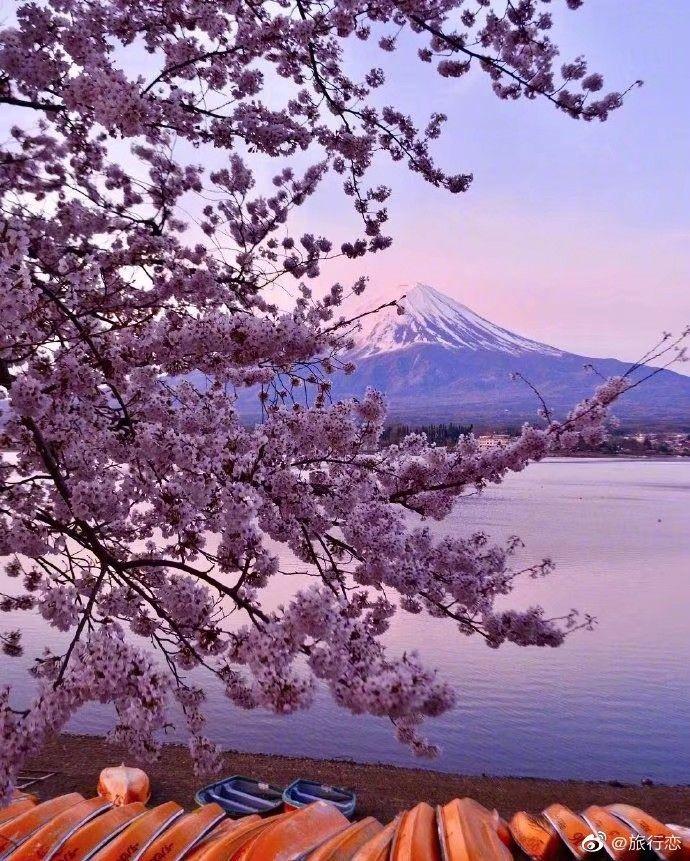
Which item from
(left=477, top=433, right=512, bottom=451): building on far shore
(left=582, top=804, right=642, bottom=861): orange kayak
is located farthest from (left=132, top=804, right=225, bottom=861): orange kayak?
(left=477, top=433, right=512, bottom=451): building on far shore

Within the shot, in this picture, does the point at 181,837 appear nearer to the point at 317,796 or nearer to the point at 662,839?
the point at 662,839

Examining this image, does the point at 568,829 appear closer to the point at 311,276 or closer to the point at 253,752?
the point at 311,276

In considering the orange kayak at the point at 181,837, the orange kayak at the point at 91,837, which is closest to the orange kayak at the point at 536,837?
the orange kayak at the point at 181,837

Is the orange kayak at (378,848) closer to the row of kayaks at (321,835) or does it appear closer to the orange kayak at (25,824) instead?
the row of kayaks at (321,835)

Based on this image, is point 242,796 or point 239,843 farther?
point 242,796

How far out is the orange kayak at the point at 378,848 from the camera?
11.9 ft

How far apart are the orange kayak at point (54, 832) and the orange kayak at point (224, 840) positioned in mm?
814

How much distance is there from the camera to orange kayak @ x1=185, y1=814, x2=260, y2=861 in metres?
4.04

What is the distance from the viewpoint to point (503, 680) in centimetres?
1595

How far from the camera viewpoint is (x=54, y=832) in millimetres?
4441

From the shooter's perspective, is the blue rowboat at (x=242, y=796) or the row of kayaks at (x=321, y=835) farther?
the blue rowboat at (x=242, y=796)

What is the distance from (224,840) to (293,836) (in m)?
0.46

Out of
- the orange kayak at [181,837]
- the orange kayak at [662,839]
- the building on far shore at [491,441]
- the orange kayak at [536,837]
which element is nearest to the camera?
the orange kayak at [181,837]

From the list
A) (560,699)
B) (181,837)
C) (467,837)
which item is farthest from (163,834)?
(560,699)
